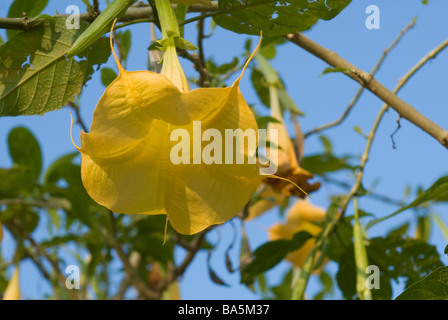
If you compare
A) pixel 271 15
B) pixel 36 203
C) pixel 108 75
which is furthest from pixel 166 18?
pixel 36 203

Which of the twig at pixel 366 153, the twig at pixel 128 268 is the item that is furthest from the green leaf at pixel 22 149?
the twig at pixel 366 153

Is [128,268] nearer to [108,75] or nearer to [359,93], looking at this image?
[108,75]

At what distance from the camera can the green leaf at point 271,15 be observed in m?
0.90

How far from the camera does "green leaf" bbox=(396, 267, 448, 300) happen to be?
0.79 meters

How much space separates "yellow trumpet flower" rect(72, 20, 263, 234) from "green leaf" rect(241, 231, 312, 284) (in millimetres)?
630

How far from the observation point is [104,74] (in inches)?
47.9

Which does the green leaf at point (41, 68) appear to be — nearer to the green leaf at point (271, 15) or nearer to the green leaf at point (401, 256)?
the green leaf at point (271, 15)

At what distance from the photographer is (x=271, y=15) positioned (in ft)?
3.06

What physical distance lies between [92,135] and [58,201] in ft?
3.66

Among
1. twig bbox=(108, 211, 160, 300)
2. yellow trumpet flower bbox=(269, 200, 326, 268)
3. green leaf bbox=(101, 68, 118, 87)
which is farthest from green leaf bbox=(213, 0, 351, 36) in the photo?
yellow trumpet flower bbox=(269, 200, 326, 268)

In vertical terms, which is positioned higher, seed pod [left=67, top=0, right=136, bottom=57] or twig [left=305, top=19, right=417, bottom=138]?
twig [left=305, top=19, right=417, bottom=138]

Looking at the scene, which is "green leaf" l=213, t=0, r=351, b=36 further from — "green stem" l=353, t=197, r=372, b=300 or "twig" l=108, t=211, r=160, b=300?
"twig" l=108, t=211, r=160, b=300
